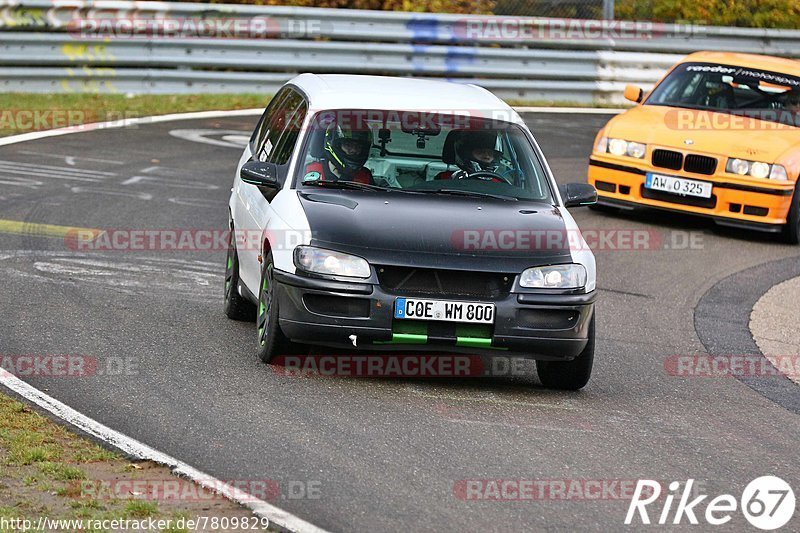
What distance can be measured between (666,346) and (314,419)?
3.24 metres

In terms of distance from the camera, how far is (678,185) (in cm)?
1325

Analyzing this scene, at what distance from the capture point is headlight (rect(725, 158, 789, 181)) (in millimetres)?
13000

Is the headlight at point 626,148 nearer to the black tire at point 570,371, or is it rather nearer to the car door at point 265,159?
the car door at point 265,159

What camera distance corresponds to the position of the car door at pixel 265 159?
26.8ft

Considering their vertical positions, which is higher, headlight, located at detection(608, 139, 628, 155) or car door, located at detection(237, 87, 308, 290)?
car door, located at detection(237, 87, 308, 290)

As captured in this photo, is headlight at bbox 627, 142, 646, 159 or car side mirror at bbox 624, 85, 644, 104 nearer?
headlight at bbox 627, 142, 646, 159

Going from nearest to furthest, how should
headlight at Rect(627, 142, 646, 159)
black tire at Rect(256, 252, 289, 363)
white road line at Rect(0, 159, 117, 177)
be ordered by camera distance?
black tire at Rect(256, 252, 289, 363), headlight at Rect(627, 142, 646, 159), white road line at Rect(0, 159, 117, 177)

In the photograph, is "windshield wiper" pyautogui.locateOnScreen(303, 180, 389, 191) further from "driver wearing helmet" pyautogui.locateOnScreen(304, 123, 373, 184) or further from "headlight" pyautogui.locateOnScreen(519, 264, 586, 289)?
"headlight" pyautogui.locateOnScreen(519, 264, 586, 289)

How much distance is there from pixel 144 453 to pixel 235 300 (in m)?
2.88

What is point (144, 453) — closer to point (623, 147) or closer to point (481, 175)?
point (481, 175)

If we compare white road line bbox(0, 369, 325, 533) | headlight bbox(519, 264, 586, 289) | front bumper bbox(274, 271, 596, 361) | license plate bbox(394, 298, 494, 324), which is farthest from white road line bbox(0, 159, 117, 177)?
headlight bbox(519, 264, 586, 289)

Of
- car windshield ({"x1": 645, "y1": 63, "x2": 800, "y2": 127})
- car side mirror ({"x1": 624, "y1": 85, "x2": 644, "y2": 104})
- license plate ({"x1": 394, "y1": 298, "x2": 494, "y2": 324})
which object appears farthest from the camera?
car side mirror ({"x1": 624, "y1": 85, "x2": 644, "y2": 104})

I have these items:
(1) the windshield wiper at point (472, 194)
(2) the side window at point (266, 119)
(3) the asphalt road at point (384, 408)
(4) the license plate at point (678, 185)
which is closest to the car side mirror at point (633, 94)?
(4) the license plate at point (678, 185)

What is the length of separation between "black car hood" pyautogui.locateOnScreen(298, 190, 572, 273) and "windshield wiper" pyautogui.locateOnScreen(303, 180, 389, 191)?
0.08 metres
